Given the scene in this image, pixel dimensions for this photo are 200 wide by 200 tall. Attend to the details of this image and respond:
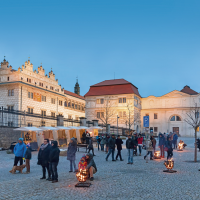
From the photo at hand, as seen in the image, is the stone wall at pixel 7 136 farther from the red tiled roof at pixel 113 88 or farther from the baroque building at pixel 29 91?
the red tiled roof at pixel 113 88

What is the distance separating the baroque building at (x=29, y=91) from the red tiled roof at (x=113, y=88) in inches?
561

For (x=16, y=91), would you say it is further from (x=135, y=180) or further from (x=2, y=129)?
(x=135, y=180)

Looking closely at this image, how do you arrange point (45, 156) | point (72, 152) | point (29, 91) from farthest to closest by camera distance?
point (29, 91), point (72, 152), point (45, 156)

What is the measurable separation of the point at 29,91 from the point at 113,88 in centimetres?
2539

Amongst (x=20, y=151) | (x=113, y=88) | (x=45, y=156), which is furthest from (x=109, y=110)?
(x=45, y=156)

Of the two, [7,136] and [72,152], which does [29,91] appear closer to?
[7,136]

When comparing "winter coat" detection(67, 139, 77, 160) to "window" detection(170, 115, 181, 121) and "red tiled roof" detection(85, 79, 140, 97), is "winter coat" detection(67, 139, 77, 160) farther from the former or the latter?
"window" detection(170, 115, 181, 121)

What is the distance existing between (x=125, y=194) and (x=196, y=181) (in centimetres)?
357

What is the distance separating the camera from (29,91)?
145 ft

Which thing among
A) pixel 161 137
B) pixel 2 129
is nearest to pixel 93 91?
pixel 2 129

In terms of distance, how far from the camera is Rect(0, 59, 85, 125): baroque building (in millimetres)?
42250

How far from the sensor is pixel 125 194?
7875 millimetres

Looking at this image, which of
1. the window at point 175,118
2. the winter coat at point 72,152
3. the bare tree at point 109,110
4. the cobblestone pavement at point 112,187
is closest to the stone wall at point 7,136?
the cobblestone pavement at point 112,187

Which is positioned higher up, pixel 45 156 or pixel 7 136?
pixel 45 156
